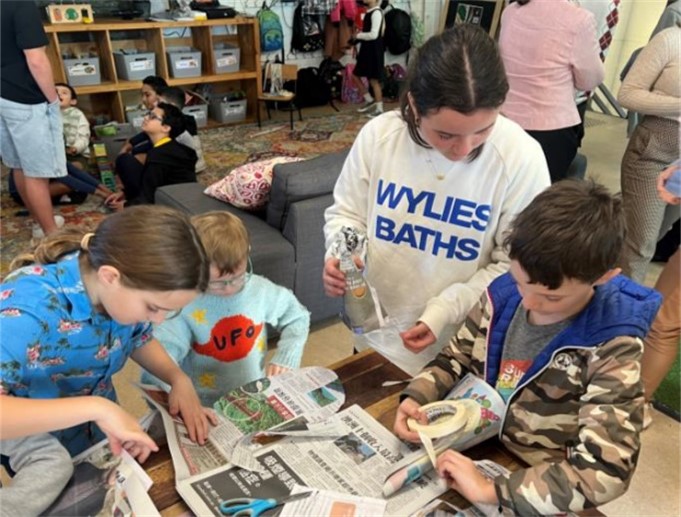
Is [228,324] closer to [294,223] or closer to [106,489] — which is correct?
[106,489]

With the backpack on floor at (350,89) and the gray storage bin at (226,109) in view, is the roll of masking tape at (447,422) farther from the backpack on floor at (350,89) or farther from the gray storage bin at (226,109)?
the backpack on floor at (350,89)

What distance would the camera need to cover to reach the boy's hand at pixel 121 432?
3.01 ft

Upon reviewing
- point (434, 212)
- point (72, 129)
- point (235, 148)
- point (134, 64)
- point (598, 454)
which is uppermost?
point (434, 212)

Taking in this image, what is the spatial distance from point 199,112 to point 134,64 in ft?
2.30

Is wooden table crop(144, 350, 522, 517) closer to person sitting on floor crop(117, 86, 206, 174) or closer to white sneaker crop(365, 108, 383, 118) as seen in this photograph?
person sitting on floor crop(117, 86, 206, 174)

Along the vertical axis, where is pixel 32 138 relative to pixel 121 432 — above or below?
below

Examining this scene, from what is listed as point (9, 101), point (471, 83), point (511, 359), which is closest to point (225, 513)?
point (511, 359)

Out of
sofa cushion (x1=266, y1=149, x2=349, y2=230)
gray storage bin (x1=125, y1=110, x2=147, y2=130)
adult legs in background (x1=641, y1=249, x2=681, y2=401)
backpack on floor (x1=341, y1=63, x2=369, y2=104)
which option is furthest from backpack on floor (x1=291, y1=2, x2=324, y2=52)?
adult legs in background (x1=641, y1=249, x2=681, y2=401)

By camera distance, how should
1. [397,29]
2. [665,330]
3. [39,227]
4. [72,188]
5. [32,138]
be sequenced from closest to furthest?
1. [665,330]
2. [32,138]
3. [39,227]
4. [72,188]
5. [397,29]

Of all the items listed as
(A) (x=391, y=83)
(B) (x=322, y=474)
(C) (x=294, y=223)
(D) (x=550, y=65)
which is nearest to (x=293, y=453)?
(B) (x=322, y=474)

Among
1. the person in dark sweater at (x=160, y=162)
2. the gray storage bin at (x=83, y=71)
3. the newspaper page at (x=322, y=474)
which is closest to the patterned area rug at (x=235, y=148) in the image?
the person in dark sweater at (x=160, y=162)

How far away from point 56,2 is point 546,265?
4.94m

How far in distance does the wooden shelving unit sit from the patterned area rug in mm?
465

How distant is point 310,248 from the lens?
245cm
